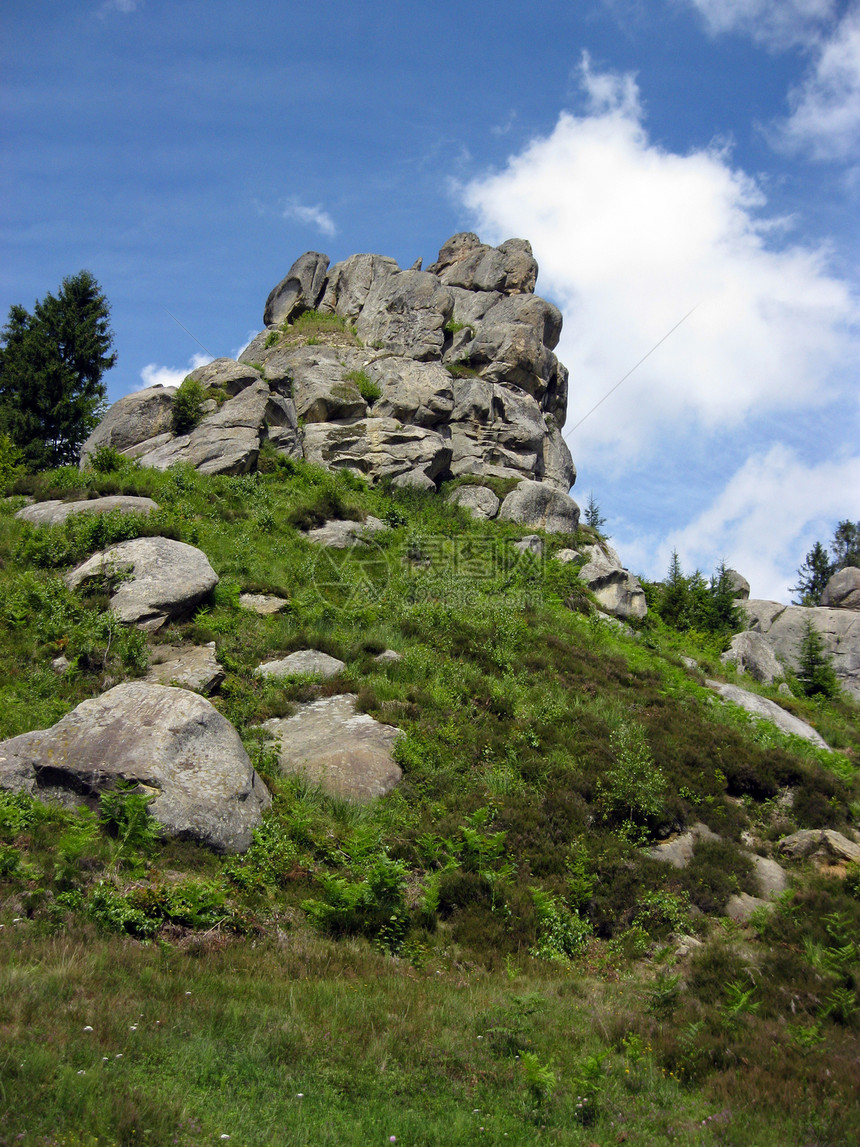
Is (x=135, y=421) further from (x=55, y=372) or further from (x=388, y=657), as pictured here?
(x=388, y=657)

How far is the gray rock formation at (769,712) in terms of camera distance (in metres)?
19.5

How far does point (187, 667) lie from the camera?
1382cm

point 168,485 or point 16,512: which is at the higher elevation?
point 168,485

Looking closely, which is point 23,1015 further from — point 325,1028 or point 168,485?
point 168,485

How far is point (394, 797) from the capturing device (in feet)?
37.7

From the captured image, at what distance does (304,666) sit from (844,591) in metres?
40.6

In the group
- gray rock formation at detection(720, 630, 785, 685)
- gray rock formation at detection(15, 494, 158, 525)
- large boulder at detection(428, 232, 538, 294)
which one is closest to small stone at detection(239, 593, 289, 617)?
gray rock formation at detection(15, 494, 158, 525)

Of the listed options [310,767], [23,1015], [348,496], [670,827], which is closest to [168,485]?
[348,496]

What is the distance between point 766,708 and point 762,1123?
16.3m

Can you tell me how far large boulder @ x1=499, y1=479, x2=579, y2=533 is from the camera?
113 ft

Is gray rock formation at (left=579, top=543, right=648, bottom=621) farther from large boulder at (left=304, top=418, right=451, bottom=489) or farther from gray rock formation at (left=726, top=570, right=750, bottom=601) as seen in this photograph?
gray rock formation at (left=726, top=570, right=750, bottom=601)

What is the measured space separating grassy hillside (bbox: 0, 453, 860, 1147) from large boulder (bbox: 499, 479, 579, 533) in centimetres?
1526

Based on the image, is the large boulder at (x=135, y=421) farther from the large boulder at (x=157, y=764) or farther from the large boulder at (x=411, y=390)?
the large boulder at (x=157, y=764)

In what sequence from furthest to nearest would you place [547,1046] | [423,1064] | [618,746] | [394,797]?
1. [618,746]
2. [394,797]
3. [547,1046]
4. [423,1064]
